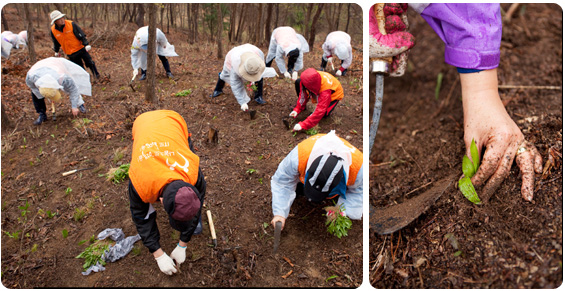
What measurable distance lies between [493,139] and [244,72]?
3.38 metres

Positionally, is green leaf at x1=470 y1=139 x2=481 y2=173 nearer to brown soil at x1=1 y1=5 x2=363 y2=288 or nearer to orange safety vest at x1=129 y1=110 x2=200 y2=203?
brown soil at x1=1 y1=5 x2=363 y2=288

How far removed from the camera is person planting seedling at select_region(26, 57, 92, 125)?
A: 4371 millimetres

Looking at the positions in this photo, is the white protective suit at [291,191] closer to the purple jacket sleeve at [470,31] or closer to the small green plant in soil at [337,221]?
the small green plant in soil at [337,221]

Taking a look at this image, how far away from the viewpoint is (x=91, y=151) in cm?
393

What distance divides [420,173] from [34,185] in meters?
3.84

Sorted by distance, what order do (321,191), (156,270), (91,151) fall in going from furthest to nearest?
(91,151) < (156,270) < (321,191)

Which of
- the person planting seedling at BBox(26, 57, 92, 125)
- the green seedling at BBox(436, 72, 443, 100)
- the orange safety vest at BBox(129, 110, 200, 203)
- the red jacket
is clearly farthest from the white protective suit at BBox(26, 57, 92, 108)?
the green seedling at BBox(436, 72, 443, 100)

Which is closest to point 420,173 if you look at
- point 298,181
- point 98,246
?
point 298,181

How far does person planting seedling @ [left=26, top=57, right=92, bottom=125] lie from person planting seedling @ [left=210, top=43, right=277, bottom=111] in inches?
85.0

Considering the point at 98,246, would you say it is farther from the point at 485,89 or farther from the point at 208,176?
the point at 485,89

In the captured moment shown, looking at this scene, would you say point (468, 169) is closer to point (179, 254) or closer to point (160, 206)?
point (179, 254)

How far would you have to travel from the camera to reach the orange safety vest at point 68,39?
5.89 m

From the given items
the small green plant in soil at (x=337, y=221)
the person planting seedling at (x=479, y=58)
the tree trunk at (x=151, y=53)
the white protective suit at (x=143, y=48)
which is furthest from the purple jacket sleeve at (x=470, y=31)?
the white protective suit at (x=143, y=48)

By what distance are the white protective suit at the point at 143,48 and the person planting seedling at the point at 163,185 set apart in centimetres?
422
